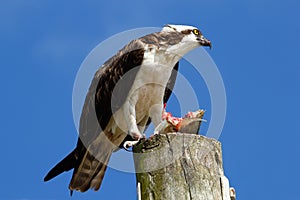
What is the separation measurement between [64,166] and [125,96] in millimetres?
1110

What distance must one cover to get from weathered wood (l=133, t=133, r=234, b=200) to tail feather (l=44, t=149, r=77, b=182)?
2348 mm

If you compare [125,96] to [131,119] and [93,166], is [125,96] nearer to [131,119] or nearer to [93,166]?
[131,119]

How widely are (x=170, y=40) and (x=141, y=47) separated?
0.40m

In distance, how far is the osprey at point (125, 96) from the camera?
735 cm

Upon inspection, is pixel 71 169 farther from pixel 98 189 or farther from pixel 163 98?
pixel 163 98

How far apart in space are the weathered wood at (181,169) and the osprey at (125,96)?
8.85ft

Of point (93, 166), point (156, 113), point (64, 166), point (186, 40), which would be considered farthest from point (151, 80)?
point (64, 166)

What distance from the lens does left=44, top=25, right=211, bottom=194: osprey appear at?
7348 mm

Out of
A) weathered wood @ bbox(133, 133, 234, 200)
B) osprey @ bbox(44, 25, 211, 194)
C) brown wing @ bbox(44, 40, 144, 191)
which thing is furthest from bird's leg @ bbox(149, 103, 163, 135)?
weathered wood @ bbox(133, 133, 234, 200)

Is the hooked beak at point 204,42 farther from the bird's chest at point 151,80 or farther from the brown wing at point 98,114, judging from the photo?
the brown wing at point 98,114

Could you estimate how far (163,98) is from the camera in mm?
7828

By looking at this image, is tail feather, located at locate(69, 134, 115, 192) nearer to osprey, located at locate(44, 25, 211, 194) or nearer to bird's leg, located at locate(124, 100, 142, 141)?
osprey, located at locate(44, 25, 211, 194)

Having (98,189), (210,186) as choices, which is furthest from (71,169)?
(210,186)

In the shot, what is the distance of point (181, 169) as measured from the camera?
4.26 metres
